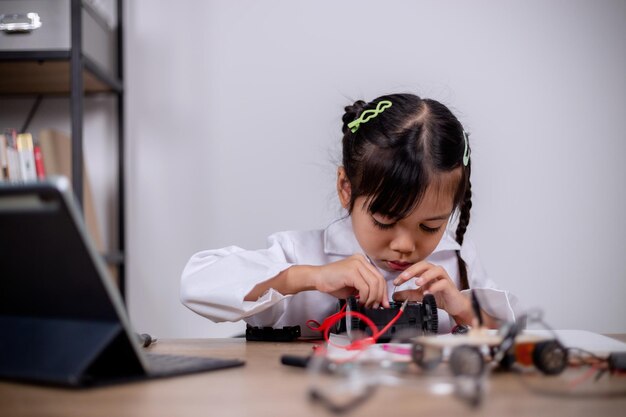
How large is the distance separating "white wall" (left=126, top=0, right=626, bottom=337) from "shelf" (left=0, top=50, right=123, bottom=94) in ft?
0.77

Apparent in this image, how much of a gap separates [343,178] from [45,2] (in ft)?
3.06

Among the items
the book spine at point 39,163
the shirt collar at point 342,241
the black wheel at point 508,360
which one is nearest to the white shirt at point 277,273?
the shirt collar at point 342,241

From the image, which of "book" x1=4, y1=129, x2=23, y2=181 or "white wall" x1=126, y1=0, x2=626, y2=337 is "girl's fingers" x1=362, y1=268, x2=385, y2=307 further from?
"book" x1=4, y1=129, x2=23, y2=181

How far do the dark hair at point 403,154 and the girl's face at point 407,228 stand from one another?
0.06ft

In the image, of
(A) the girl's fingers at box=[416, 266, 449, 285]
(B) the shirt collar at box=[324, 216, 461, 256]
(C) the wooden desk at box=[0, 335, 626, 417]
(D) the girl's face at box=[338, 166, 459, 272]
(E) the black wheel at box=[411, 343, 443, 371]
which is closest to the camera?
(C) the wooden desk at box=[0, 335, 626, 417]

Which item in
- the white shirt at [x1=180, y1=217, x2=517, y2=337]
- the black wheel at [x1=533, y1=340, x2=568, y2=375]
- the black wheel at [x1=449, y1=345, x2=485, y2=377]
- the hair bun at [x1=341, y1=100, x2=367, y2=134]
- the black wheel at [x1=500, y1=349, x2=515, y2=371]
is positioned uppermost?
the hair bun at [x1=341, y1=100, x2=367, y2=134]

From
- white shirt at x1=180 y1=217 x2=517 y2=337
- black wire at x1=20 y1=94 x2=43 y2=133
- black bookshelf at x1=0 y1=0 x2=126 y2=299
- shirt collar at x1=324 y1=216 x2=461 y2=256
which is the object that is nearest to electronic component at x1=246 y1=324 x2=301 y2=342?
white shirt at x1=180 y1=217 x2=517 y2=337

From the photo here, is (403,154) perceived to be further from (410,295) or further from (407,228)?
(410,295)

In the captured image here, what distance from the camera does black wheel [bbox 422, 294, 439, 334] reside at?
102 cm

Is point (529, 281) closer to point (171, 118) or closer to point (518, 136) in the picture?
point (518, 136)

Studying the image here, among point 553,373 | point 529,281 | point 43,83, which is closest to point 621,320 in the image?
point 529,281

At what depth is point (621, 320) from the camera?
2078 millimetres

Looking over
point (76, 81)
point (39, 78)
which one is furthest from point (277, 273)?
point (39, 78)

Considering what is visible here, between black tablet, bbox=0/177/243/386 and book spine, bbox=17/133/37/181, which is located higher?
black tablet, bbox=0/177/243/386
